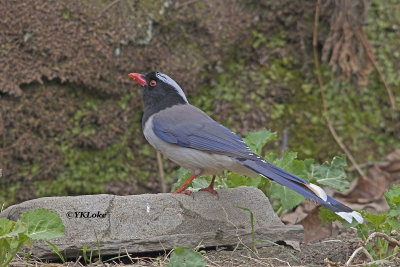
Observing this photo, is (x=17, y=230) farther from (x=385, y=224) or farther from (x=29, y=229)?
(x=385, y=224)

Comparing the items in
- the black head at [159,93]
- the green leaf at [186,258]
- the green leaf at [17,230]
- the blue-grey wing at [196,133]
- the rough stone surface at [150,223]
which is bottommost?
the rough stone surface at [150,223]

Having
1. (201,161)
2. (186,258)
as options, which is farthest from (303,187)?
(186,258)

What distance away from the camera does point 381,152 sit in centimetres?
703

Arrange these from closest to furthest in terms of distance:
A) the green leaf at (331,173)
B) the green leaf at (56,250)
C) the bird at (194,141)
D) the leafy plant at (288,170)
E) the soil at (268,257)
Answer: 1. the green leaf at (56,250)
2. the soil at (268,257)
3. the bird at (194,141)
4. the leafy plant at (288,170)
5. the green leaf at (331,173)

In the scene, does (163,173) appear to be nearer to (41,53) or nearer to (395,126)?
(41,53)

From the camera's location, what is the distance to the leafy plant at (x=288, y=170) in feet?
16.0

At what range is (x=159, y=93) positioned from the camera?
541 cm

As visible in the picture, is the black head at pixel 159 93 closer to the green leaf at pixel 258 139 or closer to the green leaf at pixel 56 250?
the green leaf at pixel 258 139

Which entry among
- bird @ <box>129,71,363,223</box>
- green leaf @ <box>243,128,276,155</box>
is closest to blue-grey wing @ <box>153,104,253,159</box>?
bird @ <box>129,71,363,223</box>

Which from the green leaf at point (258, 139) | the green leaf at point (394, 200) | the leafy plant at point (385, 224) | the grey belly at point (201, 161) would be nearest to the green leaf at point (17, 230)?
the grey belly at point (201, 161)

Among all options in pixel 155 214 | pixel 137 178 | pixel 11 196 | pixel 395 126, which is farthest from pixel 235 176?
pixel 395 126

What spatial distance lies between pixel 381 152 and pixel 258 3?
2.32 meters

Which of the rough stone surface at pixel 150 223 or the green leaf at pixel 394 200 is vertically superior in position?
the green leaf at pixel 394 200

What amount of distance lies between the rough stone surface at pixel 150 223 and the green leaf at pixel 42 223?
359 mm
